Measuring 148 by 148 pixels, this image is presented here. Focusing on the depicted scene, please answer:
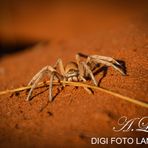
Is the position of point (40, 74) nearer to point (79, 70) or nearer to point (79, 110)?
point (79, 70)

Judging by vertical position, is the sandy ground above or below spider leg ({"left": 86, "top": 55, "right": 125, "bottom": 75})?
below

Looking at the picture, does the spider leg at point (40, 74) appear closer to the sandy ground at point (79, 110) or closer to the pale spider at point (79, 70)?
the pale spider at point (79, 70)

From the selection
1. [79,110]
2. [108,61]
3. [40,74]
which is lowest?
[79,110]

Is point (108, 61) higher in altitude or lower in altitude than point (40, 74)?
higher

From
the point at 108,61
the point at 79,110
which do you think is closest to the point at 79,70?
the point at 108,61

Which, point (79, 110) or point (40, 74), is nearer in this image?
point (79, 110)

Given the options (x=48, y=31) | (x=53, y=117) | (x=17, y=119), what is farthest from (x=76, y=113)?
(x=48, y=31)

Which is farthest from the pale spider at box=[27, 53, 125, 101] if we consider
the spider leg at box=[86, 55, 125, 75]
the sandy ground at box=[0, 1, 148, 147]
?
the sandy ground at box=[0, 1, 148, 147]

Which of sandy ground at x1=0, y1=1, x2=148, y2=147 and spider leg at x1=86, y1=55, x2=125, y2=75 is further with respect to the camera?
spider leg at x1=86, y1=55, x2=125, y2=75

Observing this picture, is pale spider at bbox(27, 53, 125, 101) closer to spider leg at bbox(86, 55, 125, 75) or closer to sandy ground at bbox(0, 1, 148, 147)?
spider leg at bbox(86, 55, 125, 75)

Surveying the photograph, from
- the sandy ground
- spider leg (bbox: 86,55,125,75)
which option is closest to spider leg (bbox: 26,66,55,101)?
the sandy ground

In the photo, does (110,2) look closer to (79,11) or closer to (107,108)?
(79,11)
